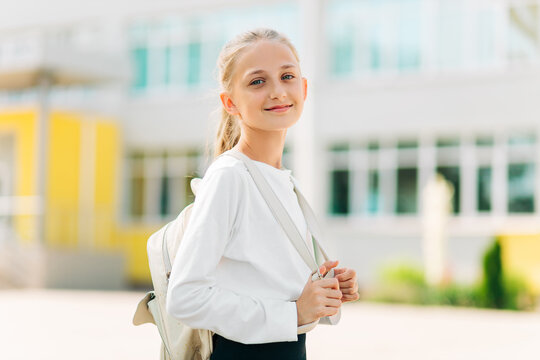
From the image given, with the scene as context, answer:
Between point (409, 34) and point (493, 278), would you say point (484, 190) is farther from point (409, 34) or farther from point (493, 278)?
point (493, 278)

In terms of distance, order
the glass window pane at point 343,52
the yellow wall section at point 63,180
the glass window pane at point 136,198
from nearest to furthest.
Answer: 1. the yellow wall section at point 63,180
2. the glass window pane at point 343,52
3. the glass window pane at point 136,198

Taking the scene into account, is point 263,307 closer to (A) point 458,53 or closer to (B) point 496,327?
(B) point 496,327

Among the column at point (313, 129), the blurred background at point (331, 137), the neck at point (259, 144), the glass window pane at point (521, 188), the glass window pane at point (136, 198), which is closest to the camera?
the neck at point (259, 144)

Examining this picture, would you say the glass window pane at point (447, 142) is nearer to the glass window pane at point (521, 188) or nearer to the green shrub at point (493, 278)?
the glass window pane at point (521, 188)

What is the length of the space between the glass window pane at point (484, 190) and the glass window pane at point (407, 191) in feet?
4.72

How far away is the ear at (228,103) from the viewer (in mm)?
1936

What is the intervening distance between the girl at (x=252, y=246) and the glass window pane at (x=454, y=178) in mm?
16545

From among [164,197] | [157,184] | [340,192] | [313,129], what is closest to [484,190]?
[340,192]

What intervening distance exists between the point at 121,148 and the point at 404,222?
801cm

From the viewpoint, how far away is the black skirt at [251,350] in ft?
5.90

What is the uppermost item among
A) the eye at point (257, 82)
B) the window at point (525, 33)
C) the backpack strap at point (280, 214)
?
the window at point (525, 33)

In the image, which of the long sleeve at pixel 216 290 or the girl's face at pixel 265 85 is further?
the girl's face at pixel 265 85

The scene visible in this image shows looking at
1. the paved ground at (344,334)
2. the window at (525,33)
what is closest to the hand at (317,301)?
the paved ground at (344,334)

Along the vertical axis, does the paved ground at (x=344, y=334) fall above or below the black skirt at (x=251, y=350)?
below
